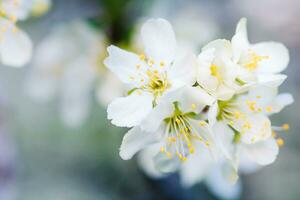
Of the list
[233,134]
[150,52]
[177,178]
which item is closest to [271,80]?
[233,134]

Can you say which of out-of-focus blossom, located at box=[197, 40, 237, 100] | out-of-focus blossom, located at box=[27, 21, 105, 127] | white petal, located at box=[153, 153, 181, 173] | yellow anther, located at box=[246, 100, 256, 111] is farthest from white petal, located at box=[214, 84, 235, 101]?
out-of-focus blossom, located at box=[27, 21, 105, 127]

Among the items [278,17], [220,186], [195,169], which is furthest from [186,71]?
[278,17]

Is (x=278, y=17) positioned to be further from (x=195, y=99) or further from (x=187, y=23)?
(x=195, y=99)

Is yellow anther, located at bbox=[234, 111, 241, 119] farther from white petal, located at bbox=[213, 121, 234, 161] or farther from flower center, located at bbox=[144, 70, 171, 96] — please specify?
flower center, located at bbox=[144, 70, 171, 96]

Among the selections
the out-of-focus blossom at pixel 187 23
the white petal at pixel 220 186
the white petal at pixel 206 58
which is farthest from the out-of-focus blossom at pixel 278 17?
the white petal at pixel 206 58

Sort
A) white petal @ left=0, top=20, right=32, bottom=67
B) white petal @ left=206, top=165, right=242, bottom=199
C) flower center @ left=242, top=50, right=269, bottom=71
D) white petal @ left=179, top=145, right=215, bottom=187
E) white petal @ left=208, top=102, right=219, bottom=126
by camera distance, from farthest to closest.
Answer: white petal @ left=206, top=165, right=242, bottom=199, white petal @ left=179, top=145, right=215, bottom=187, white petal @ left=0, top=20, right=32, bottom=67, flower center @ left=242, top=50, right=269, bottom=71, white petal @ left=208, top=102, right=219, bottom=126

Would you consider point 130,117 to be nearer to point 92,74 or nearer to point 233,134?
point 233,134
